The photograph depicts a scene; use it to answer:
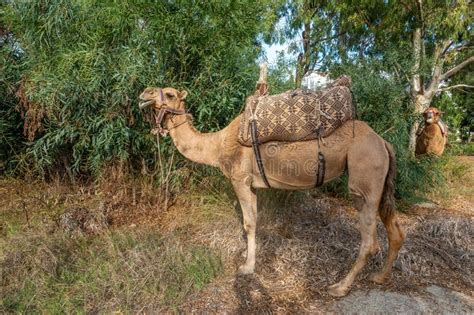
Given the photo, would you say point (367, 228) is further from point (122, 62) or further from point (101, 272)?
point (122, 62)

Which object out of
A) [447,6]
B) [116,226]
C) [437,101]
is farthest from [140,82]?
[437,101]

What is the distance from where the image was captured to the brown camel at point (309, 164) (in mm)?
2947

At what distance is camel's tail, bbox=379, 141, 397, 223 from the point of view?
3.10 meters

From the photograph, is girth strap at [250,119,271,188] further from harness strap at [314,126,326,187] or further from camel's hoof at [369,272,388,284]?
camel's hoof at [369,272,388,284]

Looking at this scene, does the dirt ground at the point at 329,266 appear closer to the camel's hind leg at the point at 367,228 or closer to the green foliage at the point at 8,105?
the camel's hind leg at the point at 367,228

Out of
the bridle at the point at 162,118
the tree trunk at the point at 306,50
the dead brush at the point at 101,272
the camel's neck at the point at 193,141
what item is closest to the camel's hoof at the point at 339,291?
the dead brush at the point at 101,272

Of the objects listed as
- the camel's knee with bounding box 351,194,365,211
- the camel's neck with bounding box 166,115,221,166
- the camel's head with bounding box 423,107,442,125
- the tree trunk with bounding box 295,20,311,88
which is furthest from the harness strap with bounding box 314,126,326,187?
the tree trunk with bounding box 295,20,311,88

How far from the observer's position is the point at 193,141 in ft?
11.3

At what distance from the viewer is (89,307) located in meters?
2.96

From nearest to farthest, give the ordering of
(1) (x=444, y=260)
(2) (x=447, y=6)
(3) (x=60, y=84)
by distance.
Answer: (1) (x=444, y=260) → (3) (x=60, y=84) → (2) (x=447, y=6)

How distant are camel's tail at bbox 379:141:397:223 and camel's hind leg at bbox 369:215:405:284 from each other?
47 millimetres

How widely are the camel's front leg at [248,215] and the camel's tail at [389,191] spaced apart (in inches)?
46.0

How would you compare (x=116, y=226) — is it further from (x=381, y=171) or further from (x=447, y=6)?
(x=447, y=6)

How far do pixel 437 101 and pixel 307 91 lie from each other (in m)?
8.83
